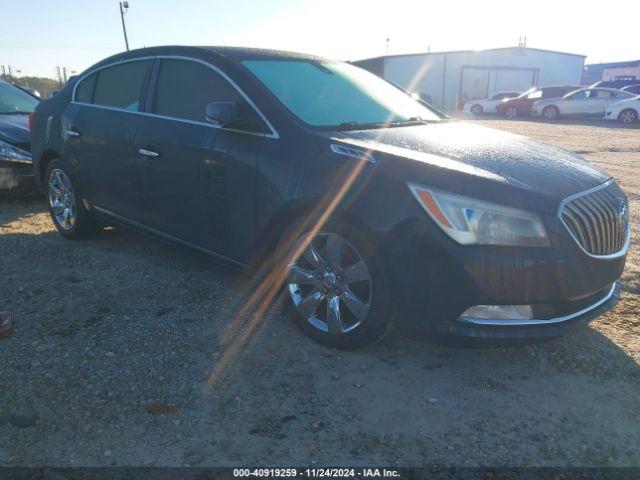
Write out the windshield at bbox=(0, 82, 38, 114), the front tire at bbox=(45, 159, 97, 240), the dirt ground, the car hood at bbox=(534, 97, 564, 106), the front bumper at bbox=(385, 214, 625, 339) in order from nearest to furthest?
the dirt ground → the front bumper at bbox=(385, 214, 625, 339) → the front tire at bbox=(45, 159, 97, 240) → the windshield at bbox=(0, 82, 38, 114) → the car hood at bbox=(534, 97, 564, 106)

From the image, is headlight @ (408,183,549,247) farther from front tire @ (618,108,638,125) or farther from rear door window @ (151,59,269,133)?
Answer: front tire @ (618,108,638,125)

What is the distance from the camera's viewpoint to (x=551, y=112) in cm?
2406

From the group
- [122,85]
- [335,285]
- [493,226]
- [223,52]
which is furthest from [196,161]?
[493,226]

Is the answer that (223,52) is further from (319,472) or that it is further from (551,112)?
(551,112)

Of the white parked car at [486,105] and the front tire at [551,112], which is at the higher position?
the white parked car at [486,105]

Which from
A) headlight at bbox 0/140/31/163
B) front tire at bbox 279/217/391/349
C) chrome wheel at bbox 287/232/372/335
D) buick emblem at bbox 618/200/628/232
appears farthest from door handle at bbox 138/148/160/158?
headlight at bbox 0/140/31/163

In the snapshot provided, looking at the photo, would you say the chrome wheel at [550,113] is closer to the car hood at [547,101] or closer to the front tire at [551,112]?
the front tire at [551,112]

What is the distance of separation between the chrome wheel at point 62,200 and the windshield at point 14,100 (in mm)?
3183

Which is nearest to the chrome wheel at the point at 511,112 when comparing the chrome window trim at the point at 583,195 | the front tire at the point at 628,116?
the front tire at the point at 628,116

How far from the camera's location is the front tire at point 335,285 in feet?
8.83

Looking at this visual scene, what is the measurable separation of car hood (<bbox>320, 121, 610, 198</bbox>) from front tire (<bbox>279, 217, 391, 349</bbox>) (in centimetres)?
52

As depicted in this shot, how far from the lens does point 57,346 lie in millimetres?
3000

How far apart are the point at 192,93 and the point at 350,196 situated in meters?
1.63

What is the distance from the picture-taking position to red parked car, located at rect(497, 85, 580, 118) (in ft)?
82.7
